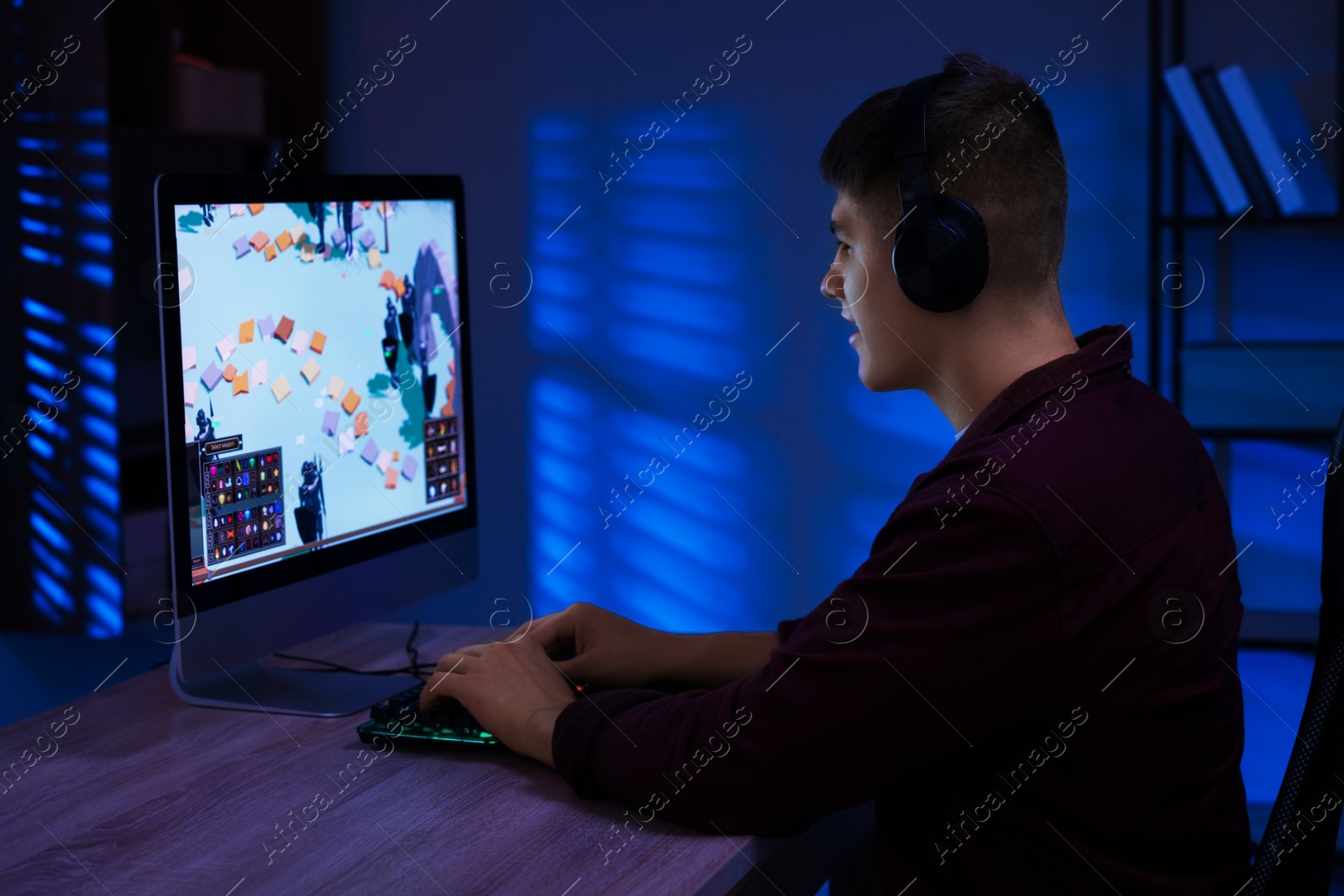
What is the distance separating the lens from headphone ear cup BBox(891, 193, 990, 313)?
3.36 ft

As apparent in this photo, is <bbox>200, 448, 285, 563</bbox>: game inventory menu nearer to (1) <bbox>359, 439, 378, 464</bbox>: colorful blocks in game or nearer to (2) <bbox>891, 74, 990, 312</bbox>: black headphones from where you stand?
(1) <bbox>359, 439, 378, 464</bbox>: colorful blocks in game

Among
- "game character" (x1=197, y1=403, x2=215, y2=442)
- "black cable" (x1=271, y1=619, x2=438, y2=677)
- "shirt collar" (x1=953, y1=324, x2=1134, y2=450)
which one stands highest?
"shirt collar" (x1=953, y1=324, x2=1134, y2=450)

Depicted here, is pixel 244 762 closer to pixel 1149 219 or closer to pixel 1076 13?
pixel 1149 219

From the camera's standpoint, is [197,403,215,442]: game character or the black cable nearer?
[197,403,215,442]: game character

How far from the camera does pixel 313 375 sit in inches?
49.4

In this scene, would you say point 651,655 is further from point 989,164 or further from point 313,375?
point 989,164

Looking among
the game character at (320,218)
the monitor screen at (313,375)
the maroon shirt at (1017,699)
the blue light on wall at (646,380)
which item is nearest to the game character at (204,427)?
the monitor screen at (313,375)

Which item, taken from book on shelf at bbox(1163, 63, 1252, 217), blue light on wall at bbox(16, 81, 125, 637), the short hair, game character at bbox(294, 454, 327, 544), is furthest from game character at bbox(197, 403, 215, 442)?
book on shelf at bbox(1163, 63, 1252, 217)

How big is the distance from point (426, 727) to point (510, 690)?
0.29 feet

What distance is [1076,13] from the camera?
2482 mm

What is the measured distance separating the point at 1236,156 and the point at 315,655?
1.87 m

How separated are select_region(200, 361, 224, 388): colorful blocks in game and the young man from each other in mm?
460

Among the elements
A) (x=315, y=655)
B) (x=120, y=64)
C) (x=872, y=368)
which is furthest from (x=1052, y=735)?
(x=120, y=64)

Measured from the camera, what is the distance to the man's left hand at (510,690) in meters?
1.05
